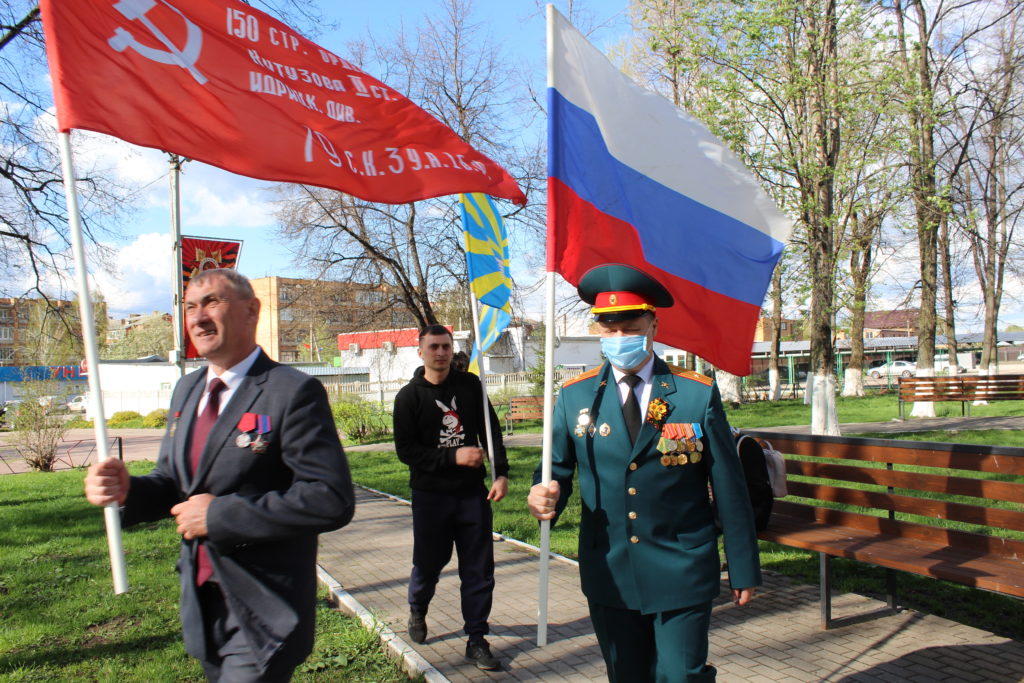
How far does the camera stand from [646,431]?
3092 mm

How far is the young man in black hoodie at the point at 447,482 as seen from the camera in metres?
4.82

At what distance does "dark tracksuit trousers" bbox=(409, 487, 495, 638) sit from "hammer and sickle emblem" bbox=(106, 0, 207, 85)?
277 centimetres

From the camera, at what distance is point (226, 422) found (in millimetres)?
2553

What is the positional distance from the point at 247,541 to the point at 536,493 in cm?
116

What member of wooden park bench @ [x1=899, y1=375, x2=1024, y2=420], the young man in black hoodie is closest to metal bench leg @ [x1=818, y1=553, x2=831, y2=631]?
the young man in black hoodie

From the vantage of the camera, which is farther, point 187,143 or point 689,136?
point 689,136

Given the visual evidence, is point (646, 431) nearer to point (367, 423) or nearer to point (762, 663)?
point (762, 663)

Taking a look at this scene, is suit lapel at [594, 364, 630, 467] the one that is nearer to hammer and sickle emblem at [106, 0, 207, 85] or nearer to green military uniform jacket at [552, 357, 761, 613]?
green military uniform jacket at [552, 357, 761, 613]

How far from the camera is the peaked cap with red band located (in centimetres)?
315

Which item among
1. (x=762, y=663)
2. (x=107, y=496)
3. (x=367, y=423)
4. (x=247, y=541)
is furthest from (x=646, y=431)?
(x=367, y=423)

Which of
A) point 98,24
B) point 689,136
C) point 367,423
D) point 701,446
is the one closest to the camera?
point 701,446

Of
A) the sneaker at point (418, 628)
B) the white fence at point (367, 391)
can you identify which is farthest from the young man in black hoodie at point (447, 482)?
the white fence at point (367, 391)

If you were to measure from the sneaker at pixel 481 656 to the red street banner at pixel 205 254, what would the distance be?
349 inches

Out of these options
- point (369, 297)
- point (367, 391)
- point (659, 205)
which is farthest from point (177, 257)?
point (367, 391)
